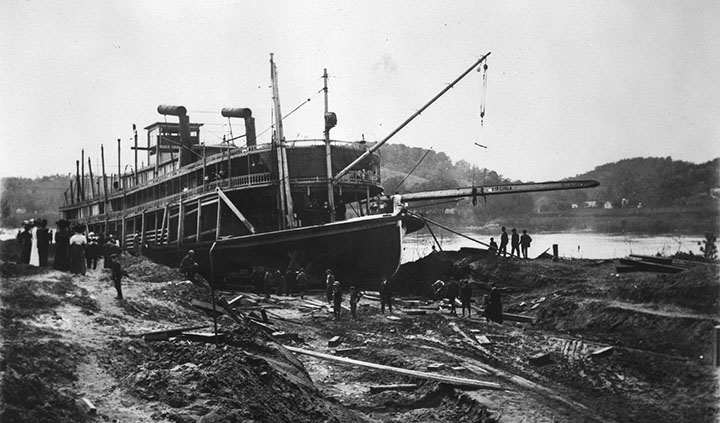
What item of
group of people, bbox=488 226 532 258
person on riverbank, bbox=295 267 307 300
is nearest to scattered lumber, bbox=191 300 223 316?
person on riverbank, bbox=295 267 307 300

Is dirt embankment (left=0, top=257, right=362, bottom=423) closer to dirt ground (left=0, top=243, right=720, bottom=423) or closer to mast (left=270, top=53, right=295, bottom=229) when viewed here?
dirt ground (left=0, top=243, right=720, bottom=423)

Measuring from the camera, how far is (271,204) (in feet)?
92.2

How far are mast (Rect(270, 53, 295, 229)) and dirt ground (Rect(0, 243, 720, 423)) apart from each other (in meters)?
7.47

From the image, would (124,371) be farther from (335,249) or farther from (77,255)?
(335,249)

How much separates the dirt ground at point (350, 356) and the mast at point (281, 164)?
294 inches

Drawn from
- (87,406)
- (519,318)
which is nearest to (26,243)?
(87,406)

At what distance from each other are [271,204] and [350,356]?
16.9 m

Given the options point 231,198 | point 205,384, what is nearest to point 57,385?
point 205,384

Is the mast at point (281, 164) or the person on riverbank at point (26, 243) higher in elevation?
the mast at point (281, 164)

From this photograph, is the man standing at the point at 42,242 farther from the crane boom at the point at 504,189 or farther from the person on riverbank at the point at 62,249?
the crane boom at the point at 504,189

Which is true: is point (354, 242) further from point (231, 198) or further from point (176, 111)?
point (176, 111)

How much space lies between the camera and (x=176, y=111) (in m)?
32.5

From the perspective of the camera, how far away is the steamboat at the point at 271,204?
70.8 ft

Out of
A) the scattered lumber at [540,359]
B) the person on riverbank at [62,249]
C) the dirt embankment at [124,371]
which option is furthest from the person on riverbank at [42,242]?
the scattered lumber at [540,359]
